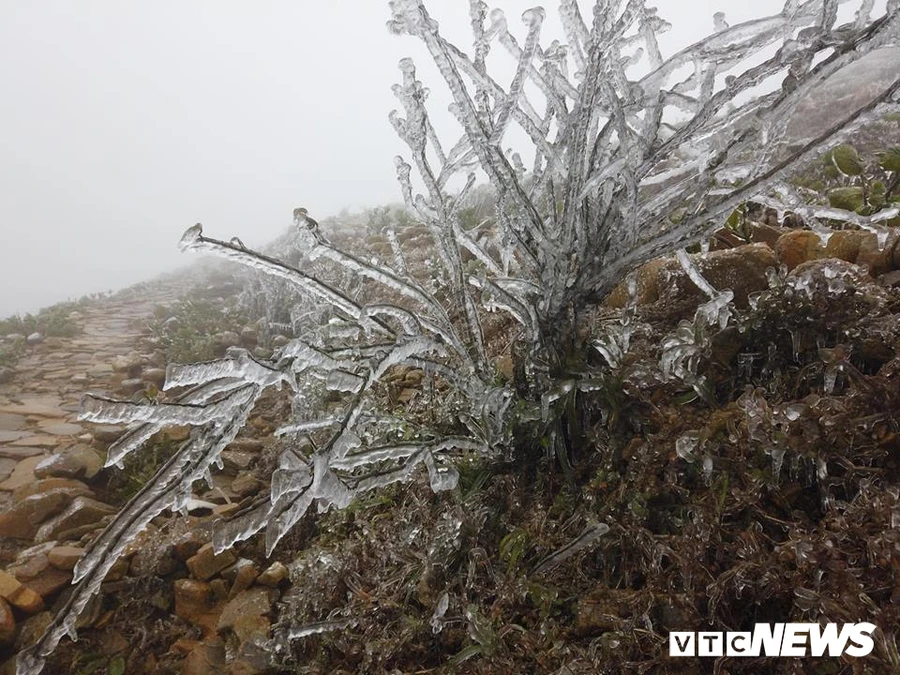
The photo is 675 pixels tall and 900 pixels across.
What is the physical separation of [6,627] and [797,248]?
307 centimetres

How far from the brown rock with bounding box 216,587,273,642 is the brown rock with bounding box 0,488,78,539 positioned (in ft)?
4.07

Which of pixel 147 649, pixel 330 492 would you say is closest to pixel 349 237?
pixel 147 649

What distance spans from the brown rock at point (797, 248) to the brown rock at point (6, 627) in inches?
117

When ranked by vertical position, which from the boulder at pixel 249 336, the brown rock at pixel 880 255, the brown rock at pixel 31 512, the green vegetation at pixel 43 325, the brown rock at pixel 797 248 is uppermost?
the green vegetation at pixel 43 325

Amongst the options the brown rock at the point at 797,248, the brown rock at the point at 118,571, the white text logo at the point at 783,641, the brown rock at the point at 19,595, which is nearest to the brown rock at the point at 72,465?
the brown rock at the point at 19,595

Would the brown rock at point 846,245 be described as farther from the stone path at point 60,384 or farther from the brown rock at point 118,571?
the stone path at point 60,384

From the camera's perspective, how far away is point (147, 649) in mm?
1577

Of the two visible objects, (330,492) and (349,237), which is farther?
(349,237)

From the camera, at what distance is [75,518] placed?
212 cm

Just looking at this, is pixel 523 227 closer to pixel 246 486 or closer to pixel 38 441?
pixel 246 486

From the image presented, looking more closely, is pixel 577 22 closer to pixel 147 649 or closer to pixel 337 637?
pixel 337 637

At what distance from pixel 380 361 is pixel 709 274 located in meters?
1.27

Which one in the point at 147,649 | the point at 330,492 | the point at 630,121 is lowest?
the point at 147,649

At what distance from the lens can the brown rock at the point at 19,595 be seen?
1.69 meters
